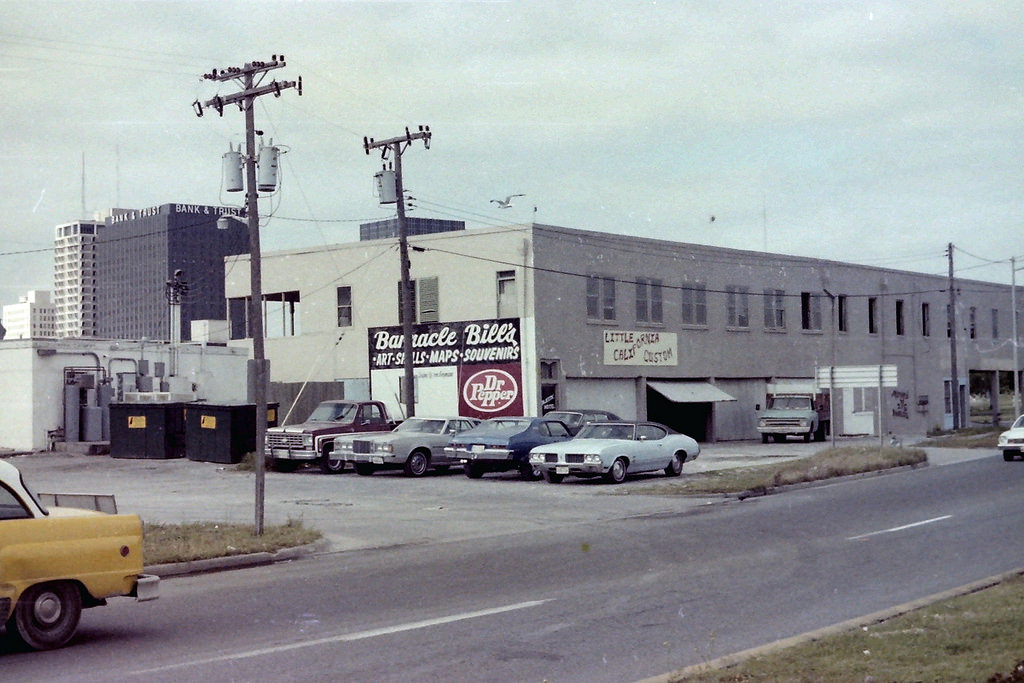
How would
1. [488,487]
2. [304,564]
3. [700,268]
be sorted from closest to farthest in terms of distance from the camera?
[304,564] → [488,487] → [700,268]

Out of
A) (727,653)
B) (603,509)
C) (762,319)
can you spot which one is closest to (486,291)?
(762,319)

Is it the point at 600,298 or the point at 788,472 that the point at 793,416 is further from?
the point at 788,472

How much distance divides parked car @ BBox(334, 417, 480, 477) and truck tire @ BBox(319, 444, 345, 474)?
1.64 ft

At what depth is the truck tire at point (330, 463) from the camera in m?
32.5

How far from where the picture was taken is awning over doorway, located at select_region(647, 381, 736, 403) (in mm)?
46438

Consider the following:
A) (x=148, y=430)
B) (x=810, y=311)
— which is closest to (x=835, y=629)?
(x=148, y=430)

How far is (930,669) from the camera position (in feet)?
24.9

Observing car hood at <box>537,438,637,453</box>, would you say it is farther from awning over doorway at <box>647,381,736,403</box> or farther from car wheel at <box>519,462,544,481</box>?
awning over doorway at <box>647,381,736,403</box>

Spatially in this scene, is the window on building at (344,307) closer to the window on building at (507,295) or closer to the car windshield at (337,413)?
the window on building at (507,295)

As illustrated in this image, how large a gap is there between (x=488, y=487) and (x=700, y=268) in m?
24.4

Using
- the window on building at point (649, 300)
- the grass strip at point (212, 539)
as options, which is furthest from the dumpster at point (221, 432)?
the grass strip at point (212, 539)

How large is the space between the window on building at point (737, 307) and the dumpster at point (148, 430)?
77.0 ft

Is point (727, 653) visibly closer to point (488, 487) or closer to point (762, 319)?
point (488, 487)

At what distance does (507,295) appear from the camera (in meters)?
43.0
